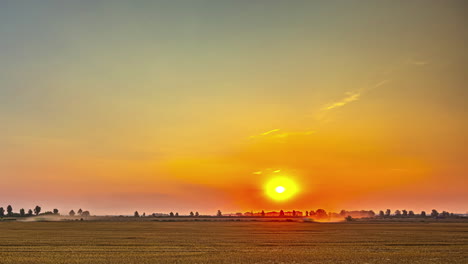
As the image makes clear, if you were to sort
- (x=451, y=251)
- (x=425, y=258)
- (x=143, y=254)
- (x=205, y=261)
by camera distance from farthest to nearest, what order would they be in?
1. (x=451, y=251)
2. (x=143, y=254)
3. (x=425, y=258)
4. (x=205, y=261)

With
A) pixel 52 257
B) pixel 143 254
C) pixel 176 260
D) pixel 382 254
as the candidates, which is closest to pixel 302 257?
pixel 382 254

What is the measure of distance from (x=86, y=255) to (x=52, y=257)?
3.00 meters

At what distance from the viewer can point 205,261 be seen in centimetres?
3566

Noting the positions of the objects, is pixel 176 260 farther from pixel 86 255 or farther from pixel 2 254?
pixel 2 254

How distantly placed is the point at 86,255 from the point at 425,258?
103 ft

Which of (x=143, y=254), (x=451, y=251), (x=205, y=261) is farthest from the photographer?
(x=451, y=251)

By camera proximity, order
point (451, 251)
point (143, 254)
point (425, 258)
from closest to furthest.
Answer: point (425, 258) < point (143, 254) < point (451, 251)

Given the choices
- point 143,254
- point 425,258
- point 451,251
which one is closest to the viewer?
point 425,258

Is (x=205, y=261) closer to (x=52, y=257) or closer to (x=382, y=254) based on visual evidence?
(x=52, y=257)

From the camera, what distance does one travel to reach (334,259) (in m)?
37.1

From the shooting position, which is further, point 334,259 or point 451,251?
point 451,251

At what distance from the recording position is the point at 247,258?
37625mm

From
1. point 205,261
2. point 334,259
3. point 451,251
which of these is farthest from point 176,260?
point 451,251

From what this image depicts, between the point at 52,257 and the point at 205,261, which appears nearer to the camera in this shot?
the point at 205,261
